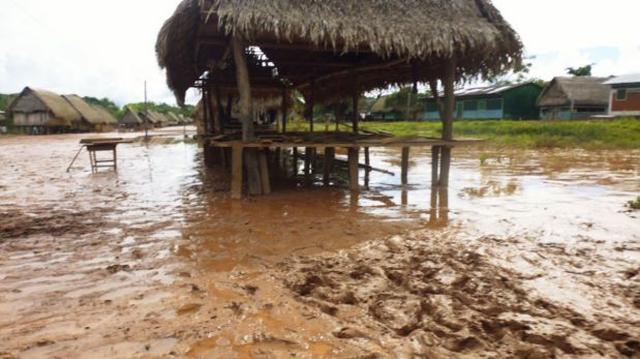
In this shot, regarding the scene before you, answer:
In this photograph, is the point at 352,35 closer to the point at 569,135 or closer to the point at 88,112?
the point at 569,135

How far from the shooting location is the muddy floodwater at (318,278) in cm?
269

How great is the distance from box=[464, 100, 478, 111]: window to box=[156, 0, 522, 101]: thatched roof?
30313 mm

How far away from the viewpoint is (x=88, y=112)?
157ft

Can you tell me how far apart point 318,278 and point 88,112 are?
51752 millimetres

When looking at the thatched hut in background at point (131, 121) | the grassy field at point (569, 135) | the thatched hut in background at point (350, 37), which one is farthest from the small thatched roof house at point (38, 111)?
the thatched hut in background at point (350, 37)

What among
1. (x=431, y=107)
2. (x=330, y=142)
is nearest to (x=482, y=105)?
(x=431, y=107)

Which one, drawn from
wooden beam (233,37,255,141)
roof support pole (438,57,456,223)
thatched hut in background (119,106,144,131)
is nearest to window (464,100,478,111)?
roof support pole (438,57,456,223)

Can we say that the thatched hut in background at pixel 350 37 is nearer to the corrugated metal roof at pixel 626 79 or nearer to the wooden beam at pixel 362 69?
the wooden beam at pixel 362 69

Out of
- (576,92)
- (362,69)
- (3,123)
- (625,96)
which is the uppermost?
(576,92)

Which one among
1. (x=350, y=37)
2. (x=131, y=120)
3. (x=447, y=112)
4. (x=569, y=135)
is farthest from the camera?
(x=131, y=120)

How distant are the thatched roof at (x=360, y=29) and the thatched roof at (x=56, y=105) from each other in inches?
1493

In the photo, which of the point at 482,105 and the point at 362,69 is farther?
the point at 482,105

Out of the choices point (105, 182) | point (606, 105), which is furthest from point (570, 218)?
point (606, 105)

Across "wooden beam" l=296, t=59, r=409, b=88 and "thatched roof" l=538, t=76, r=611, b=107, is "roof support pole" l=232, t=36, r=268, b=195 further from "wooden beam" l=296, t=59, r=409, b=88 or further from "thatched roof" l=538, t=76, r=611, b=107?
"thatched roof" l=538, t=76, r=611, b=107
